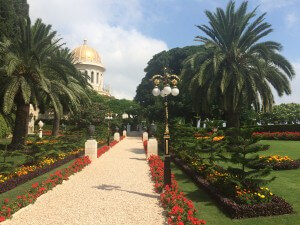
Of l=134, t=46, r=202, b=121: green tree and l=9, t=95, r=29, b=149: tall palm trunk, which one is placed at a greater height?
l=134, t=46, r=202, b=121: green tree

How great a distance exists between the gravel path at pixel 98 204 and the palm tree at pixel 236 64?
9677 millimetres

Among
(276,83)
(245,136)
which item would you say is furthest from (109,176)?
(276,83)

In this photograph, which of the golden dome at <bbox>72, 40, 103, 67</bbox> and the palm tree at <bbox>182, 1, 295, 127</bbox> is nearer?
the palm tree at <bbox>182, 1, 295, 127</bbox>

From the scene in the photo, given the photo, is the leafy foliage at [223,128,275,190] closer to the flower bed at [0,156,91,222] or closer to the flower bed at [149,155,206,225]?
the flower bed at [149,155,206,225]

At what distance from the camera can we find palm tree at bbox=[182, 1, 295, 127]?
68.6 ft

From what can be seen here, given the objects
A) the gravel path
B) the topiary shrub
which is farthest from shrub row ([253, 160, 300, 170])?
the topiary shrub

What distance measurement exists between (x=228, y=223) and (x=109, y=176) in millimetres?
7583

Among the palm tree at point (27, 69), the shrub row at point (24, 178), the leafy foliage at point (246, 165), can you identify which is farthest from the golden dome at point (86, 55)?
the leafy foliage at point (246, 165)

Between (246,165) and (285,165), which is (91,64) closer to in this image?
(285,165)

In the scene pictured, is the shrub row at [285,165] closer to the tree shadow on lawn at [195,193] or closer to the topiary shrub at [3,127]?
the tree shadow on lawn at [195,193]

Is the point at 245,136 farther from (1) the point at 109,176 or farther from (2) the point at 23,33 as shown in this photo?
(2) the point at 23,33

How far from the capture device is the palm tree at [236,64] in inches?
823

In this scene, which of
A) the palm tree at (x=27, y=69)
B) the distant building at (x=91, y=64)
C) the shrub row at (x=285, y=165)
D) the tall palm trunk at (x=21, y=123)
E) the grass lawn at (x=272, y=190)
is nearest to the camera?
the grass lawn at (x=272, y=190)

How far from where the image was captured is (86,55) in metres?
84.8
